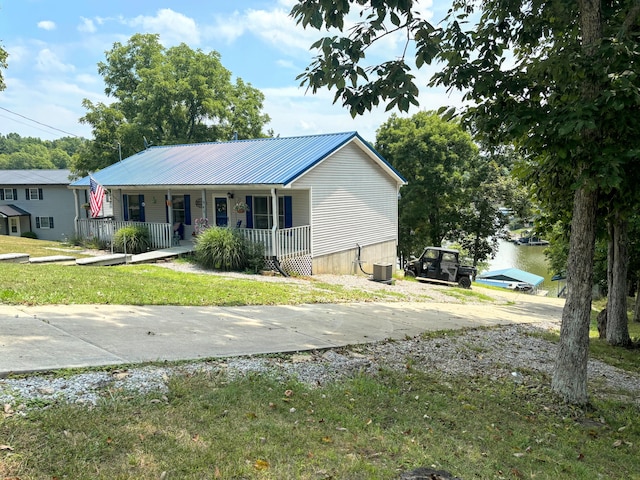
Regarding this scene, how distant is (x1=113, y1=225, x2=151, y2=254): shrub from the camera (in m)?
17.9

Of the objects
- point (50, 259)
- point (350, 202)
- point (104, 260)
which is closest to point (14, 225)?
point (50, 259)

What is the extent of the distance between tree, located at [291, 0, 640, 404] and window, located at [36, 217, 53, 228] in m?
41.1

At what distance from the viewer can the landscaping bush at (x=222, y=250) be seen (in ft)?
50.3

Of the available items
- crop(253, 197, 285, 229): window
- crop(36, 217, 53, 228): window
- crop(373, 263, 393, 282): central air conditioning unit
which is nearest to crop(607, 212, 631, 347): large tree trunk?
crop(373, 263, 393, 282): central air conditioning unit

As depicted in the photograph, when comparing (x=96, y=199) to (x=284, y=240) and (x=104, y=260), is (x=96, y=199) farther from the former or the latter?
(x=284, y=240)

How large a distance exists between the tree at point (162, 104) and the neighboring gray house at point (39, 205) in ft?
16.6

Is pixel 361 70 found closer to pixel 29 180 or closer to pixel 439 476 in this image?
pixel 439 476

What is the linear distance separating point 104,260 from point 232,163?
6.28 m

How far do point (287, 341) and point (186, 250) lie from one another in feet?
37.0

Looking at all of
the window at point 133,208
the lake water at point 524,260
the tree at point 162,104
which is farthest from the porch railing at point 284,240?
the lake water at point 524,260

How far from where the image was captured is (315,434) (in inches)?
156

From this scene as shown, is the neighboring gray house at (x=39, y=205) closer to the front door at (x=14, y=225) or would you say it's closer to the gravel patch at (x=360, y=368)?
the front door at (x=14, y=225)

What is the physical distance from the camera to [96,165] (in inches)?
1345

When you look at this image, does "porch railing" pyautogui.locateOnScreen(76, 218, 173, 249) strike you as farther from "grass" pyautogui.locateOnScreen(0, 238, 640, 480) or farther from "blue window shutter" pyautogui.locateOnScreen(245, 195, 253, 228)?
"grass" pyautogui.locateOnScreen(0, 238, 640, 480)
